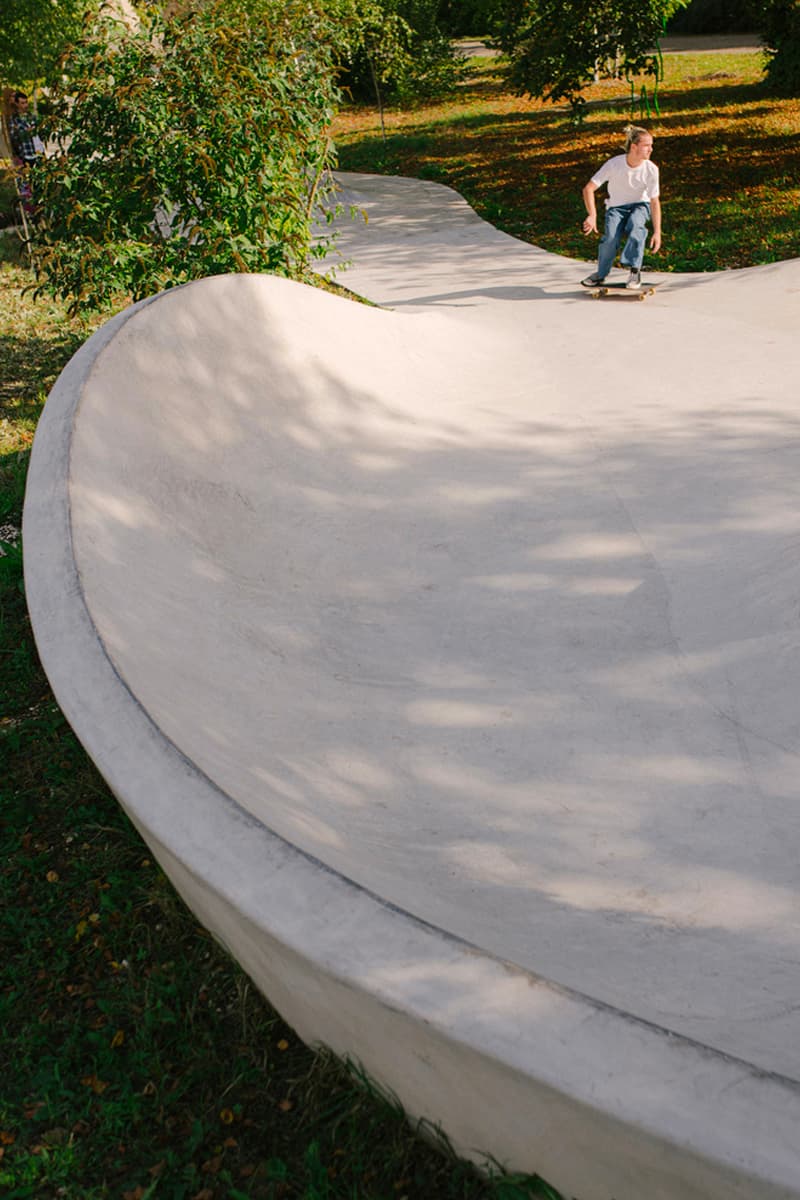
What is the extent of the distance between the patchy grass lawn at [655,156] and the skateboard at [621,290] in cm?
117

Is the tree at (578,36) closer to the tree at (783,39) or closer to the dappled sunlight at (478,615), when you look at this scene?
the tree at (783,39)

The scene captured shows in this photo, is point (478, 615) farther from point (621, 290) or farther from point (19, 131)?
point (19, 131)

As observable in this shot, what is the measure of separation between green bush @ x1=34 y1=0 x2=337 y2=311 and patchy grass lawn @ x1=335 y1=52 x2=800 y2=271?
431 centimetres

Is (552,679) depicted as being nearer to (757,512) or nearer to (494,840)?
(494,840)

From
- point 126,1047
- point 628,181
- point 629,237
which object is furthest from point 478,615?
point 628,181

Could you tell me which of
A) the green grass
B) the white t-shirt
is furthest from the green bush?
the green grass

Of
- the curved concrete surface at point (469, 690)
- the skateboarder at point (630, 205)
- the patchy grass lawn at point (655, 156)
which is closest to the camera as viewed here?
the curved concrete surface at point (469, 690)

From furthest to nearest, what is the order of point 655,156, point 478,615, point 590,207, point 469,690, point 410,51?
point 410,51
point 655,156
point 590,207
point 478,615
point 469,690

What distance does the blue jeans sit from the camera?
880 centimetres

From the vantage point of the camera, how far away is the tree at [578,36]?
12031 mm

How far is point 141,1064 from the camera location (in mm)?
2822

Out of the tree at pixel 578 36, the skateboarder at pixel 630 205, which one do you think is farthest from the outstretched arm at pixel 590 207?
the tree at pixel 578 36

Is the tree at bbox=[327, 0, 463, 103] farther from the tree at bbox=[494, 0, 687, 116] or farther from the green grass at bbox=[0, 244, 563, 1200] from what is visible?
the green grass at bbox=[0, 244, 563, 1200]

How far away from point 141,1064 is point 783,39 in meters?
15.0
